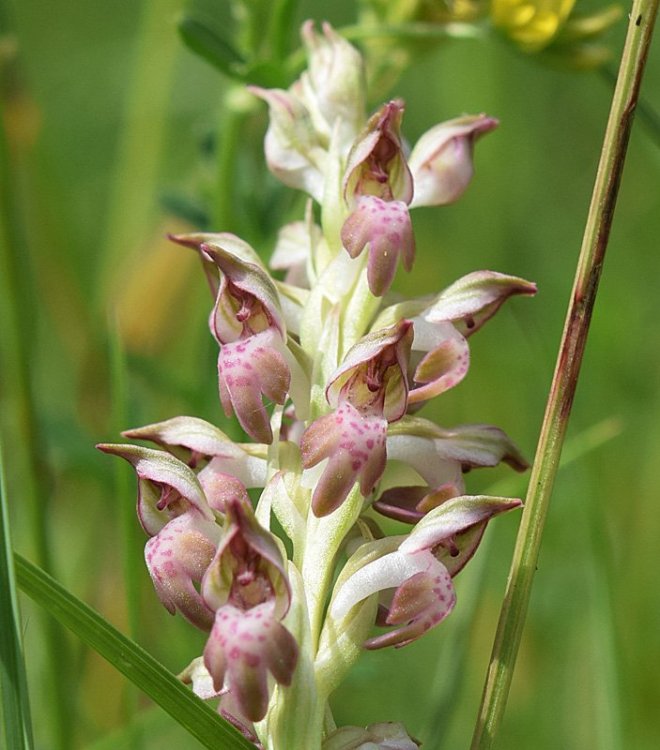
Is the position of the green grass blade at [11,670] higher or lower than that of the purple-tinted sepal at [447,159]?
lower

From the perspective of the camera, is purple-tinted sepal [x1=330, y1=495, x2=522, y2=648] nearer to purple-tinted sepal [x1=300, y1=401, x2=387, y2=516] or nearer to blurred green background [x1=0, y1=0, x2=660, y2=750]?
purple-tinted sepal [x1=300, y1=401, x2=387, y2=516]

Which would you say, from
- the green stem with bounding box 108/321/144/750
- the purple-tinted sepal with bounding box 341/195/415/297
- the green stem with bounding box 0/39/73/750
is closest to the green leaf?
the green stem with bounding box 0/39/73/750

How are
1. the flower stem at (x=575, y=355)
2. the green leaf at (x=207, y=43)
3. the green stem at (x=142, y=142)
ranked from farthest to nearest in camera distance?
the green stem at (x=142, y=142) < the green leaf at (x=207, y=43) < the flower stem at (x=575, y=355)

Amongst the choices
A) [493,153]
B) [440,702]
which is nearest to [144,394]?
[493,153]

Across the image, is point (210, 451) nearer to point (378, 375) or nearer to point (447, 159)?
point (378, 375)

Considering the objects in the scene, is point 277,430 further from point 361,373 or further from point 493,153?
point 493,153

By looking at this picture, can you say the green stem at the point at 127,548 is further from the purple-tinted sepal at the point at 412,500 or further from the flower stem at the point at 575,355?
the flower stem at the point at 575,355

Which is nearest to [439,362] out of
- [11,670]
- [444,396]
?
[11,670]

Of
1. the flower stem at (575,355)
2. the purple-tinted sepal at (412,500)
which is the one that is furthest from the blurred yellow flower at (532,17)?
the purple-tinted sepal at (412,500)

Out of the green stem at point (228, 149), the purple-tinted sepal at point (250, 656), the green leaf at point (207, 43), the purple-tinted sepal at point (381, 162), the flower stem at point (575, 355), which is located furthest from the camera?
the green stem at point (228, 149)
